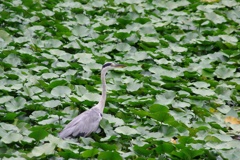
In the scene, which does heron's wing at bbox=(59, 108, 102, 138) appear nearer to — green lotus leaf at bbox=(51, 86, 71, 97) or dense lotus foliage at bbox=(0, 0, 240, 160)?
dense lotus foliage at bbox=(0, 0, 240, 160)

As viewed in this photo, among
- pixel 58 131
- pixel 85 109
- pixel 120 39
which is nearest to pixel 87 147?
pixel 58 131

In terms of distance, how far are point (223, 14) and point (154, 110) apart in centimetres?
387

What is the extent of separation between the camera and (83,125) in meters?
Answer: 6.05

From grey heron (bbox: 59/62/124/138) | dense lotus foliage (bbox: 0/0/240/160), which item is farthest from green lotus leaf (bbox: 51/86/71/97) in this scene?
grey heron (bbox: 59/62/124/138)

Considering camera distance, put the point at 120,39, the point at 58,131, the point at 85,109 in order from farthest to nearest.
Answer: the point at 120,39, the point at 85,109, the point at 58,131

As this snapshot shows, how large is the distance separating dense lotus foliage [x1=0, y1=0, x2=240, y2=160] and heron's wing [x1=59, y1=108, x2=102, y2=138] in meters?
A: 0.08

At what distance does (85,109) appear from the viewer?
6.62 m

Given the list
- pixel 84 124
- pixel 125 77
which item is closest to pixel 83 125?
pixel 84 124

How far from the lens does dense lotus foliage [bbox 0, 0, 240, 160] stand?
18.7 ft

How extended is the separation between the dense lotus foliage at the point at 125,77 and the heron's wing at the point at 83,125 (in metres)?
0.08

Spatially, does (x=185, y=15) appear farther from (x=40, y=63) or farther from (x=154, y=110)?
(x=154, y=110)

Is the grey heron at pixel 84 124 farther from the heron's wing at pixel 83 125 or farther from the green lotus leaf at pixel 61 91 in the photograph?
the green lotus leaf at pixel 61 91

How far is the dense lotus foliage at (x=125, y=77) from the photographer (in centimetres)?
571

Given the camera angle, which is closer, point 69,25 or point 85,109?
Result: point 85,109
